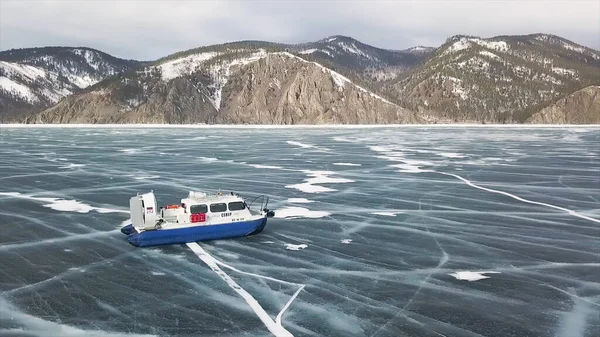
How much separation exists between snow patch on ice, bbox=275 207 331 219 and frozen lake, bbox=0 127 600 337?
20 centimetres

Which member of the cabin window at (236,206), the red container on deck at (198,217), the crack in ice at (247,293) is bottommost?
the crack in ice at (247,293)

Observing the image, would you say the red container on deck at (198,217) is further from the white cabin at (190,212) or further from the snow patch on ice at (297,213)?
the snow patch on ice at (297,213)

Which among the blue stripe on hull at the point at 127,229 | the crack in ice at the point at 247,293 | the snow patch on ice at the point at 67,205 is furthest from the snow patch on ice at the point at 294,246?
the snow patch on ice at the point at 67,205

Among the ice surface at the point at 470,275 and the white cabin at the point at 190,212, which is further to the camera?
the white cabin at the point at 190,212

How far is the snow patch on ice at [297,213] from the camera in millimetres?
28922

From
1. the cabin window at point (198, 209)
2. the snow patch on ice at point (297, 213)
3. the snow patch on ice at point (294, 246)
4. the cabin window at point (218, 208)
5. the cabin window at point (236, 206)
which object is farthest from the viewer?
the snow patch on ice at point (297, 213)

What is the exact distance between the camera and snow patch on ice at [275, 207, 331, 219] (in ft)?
94.9

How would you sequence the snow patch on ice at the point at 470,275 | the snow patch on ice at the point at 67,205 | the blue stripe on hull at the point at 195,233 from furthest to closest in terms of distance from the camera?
the snow patch on ice at the point at 67,205
the blue stripe on hull at the point at 195,233
the snow patch on ice at the point at 470,275

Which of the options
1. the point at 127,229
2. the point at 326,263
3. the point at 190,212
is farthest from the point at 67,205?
the point at 326,263

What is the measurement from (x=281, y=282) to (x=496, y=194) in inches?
874

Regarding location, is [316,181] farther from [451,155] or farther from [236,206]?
[451,155]

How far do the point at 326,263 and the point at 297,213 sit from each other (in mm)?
9156

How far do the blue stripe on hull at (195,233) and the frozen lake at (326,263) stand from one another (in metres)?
0.42

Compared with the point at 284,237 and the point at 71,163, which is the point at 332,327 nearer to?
the point at 284,237
